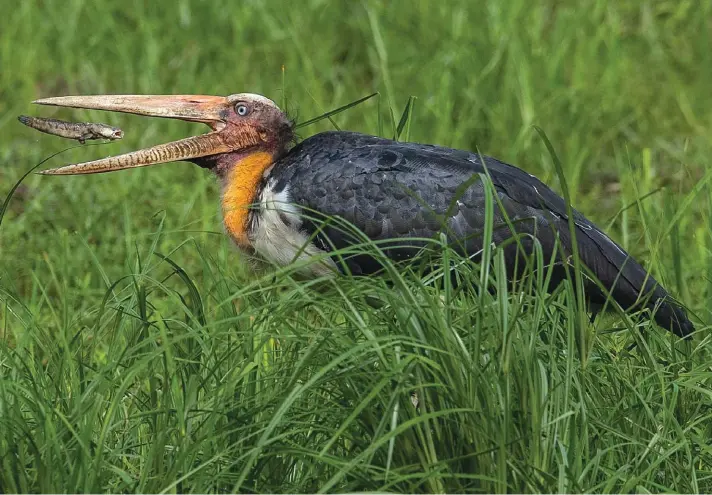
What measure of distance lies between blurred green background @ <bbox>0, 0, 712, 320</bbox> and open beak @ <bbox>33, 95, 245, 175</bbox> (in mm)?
826

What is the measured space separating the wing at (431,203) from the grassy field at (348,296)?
0.20m

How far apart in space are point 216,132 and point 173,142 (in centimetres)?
17

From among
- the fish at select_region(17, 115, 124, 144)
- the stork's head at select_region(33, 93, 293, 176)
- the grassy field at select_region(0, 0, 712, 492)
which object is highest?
the fish at select_region(17, 115, 124, 144)

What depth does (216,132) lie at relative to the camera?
521cm

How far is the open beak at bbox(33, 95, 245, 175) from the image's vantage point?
506 centimetres

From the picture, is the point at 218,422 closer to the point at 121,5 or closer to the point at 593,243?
the point at 593,243

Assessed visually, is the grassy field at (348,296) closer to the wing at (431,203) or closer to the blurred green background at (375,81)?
the blurred green background at (375,81)

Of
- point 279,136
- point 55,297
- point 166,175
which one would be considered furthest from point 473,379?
point 166,175

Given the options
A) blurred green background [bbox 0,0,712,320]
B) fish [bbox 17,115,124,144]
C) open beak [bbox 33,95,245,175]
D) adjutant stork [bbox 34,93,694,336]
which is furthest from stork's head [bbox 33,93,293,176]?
blurred green background [bbox 0,0,712,320]

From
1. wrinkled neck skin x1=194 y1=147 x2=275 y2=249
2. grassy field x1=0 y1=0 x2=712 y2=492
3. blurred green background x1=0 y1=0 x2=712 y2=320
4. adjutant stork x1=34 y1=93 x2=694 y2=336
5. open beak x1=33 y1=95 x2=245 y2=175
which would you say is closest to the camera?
grassy field x1=0 y1=0 x2=712 y2=492

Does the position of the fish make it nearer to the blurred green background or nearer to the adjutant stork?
the adjutant stork

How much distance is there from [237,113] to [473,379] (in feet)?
7.47

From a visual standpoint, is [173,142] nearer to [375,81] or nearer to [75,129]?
[75,129]

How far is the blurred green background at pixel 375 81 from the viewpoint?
21.2ft
